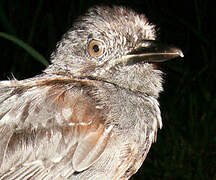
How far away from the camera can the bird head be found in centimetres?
303

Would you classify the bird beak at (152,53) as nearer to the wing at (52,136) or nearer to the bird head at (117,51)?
the bird head at (117,51)

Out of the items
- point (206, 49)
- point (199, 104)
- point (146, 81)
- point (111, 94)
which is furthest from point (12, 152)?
point (206, 49)

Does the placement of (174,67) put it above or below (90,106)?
above

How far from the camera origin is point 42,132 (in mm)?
2811

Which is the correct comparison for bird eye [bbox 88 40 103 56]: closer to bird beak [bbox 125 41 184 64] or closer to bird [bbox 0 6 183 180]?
bird [bbox 0 6 183 180]

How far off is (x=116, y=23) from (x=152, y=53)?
1.11 ft

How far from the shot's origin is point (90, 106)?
2.86 meters

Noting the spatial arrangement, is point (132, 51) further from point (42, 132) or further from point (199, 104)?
point (199, 104)

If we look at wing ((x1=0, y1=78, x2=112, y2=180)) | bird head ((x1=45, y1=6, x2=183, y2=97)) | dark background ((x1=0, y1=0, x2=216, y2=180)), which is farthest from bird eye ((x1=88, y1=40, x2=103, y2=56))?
dark background ((x1=0, y1=0, x2=216, y2=180))

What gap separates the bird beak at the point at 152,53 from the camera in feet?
9.62

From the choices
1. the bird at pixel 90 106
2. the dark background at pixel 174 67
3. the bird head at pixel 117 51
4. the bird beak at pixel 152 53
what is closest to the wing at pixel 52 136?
A: the bird at pixel 90 106

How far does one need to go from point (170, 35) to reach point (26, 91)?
301cm

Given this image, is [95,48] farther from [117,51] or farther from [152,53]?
[152,53]

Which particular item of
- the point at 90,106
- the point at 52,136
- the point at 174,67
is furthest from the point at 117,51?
the point at 174,67
